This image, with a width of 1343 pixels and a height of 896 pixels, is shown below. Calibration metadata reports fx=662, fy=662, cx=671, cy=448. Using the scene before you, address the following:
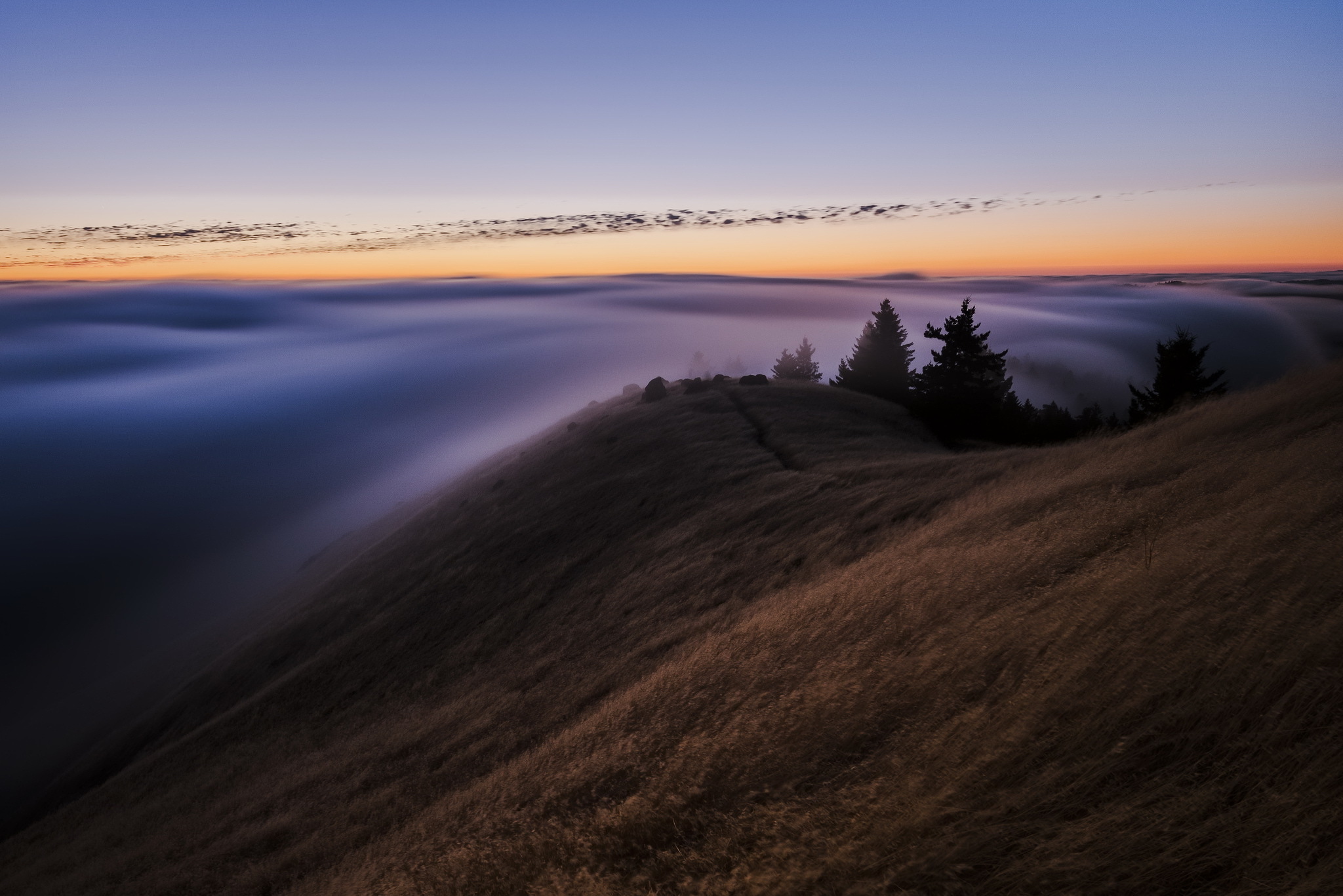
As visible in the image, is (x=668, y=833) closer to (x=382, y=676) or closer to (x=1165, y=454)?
(x=1165, y=454)

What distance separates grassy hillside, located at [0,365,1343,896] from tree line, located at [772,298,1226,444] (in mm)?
19754

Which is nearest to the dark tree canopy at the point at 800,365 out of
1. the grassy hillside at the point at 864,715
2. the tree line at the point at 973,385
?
the tree line at the point at 973,385

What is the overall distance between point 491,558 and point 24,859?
19236 millimetres

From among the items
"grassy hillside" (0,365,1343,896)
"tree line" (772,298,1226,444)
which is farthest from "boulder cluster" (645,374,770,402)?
"grassy hillside" (0,365,1343,896)

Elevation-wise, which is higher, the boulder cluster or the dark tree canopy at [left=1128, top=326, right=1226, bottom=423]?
the dark tree canopy at [left=1128, top=326, right=1226, bottom=423]

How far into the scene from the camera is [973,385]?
56219 mm

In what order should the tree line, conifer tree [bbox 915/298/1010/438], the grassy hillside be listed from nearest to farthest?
the grassy hillside → the tree line → conifer tree [bbox 915/298/1010/438]

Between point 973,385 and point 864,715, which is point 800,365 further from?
point 864,715

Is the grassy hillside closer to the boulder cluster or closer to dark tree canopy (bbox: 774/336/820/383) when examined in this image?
the boulder cluster

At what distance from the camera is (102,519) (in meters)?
130

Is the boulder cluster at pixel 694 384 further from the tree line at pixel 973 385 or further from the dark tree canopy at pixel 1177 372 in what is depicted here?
the dark tree canopy at pixel 1177 372

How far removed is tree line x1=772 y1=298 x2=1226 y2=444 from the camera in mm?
42156

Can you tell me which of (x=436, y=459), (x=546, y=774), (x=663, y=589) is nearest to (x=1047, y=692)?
(x=546, y=774)

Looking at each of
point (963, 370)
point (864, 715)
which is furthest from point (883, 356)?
point (864, 715)
